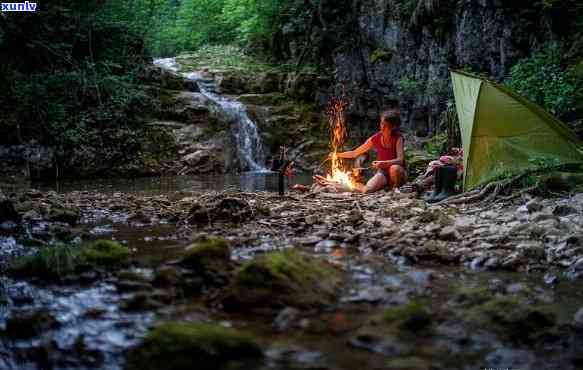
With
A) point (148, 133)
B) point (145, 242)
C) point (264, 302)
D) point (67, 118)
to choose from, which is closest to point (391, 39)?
point (148, 133)

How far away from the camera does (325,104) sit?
2288cm

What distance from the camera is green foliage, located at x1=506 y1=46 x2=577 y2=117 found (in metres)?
10.6

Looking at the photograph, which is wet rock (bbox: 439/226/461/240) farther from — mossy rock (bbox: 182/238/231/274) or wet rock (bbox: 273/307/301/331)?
wet rock (bbox: 273/307/301/331)

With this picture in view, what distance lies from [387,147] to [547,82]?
5175 mm

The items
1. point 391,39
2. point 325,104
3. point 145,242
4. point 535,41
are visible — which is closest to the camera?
point 145,242

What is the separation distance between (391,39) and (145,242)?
56.9ft

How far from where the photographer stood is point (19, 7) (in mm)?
15094

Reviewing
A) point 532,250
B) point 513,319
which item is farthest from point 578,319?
point 532,250

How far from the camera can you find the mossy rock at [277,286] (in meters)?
3.36

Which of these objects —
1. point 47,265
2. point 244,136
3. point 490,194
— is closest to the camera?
point 47,265

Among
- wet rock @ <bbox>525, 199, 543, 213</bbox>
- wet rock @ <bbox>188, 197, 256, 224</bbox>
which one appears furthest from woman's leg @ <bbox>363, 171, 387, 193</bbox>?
wet rock @ <bbox>525, 199, 543, 213</bbox>

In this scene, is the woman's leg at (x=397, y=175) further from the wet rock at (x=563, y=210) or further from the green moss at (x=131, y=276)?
the green moss at (x=131, y=276)

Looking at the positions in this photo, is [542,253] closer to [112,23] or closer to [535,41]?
[535,41]

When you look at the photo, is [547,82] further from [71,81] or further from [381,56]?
[71,81]
